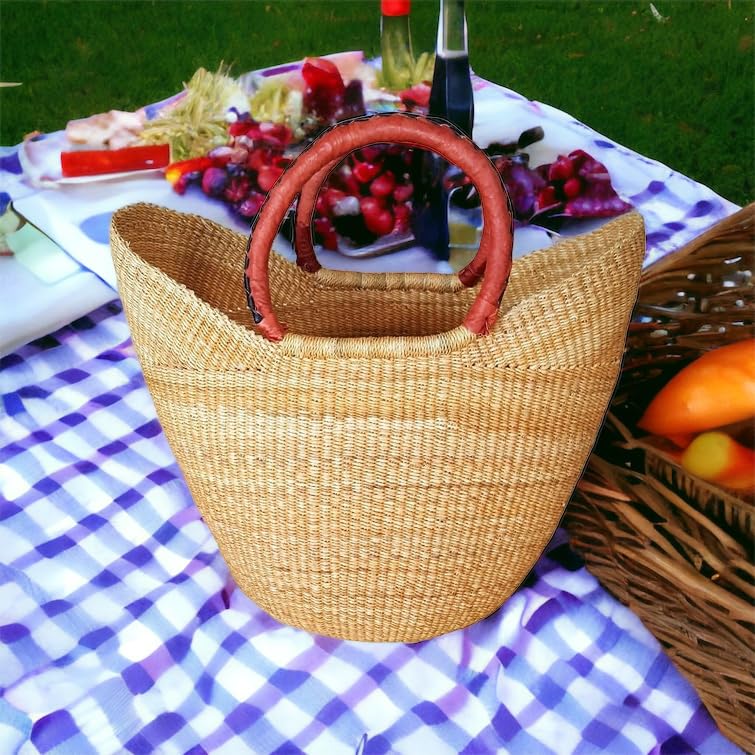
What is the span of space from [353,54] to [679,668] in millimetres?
1129

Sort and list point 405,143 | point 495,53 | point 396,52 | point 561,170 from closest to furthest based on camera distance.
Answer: point 405,143, point 561,170, point 396,52, point 495,53

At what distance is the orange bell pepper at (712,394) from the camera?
2.27 feet

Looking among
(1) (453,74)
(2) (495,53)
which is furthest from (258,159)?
(2) (495,53)

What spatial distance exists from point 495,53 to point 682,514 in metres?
2.17

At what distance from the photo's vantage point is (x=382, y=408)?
1.97 feet

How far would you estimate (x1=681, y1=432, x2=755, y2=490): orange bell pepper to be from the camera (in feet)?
2.25

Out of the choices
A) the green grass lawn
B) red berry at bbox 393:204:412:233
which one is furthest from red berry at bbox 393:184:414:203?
the green grass lawn

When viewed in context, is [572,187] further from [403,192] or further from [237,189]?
[237,189]

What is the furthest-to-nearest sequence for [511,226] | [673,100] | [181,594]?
[673,100] < [181,594] < [511,226]

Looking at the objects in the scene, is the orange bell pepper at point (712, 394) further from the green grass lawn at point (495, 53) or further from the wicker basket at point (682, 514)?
the green grass lawn at point (495, 53)

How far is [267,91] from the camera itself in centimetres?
127

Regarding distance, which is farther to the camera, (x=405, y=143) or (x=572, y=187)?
(x=572, y=187)

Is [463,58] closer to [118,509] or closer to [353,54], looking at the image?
[353,54]

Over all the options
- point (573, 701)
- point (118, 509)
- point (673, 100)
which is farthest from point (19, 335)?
point (673, 100)
